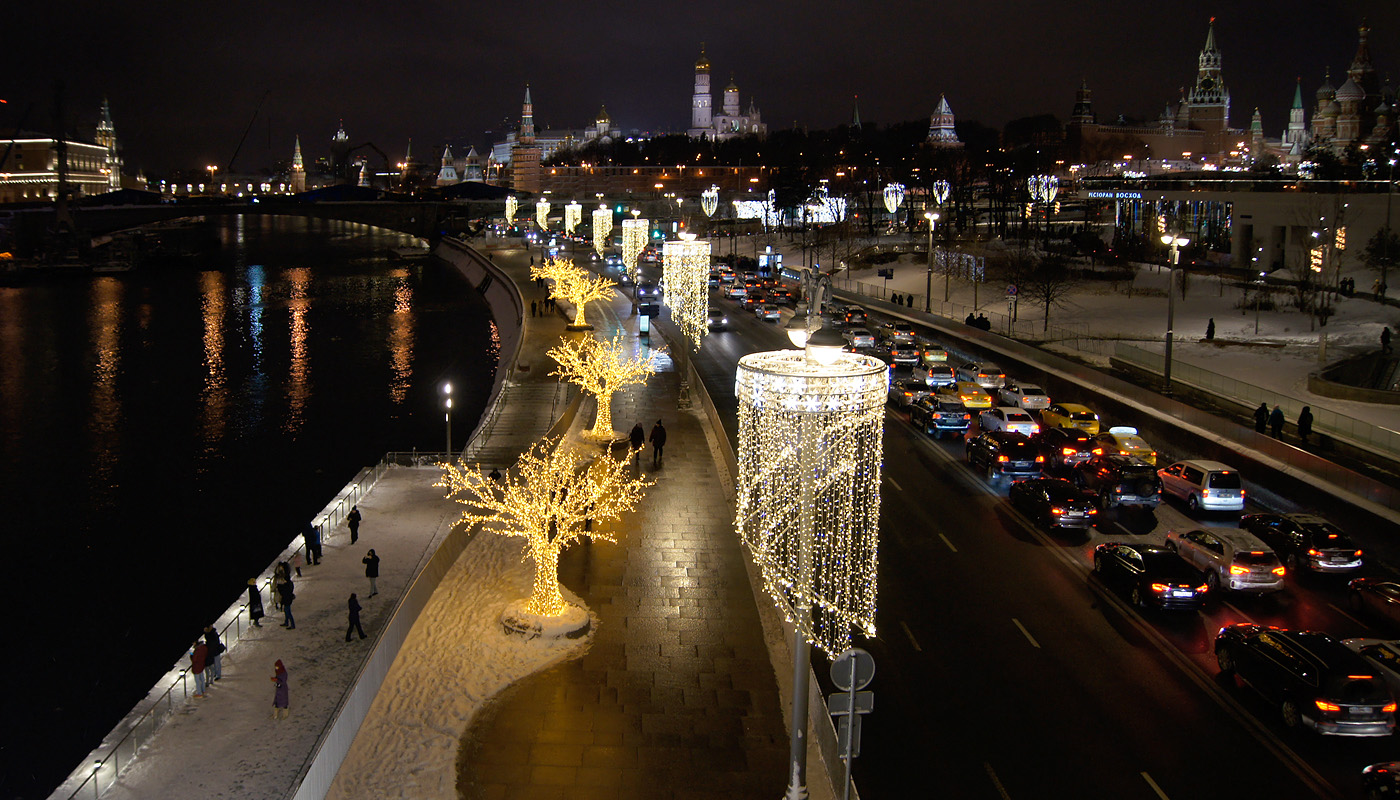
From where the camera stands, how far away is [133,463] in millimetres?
27891

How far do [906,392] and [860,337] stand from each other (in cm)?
880

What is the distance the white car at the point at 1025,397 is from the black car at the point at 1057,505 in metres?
7.68

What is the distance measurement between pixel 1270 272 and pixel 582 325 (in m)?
29.3

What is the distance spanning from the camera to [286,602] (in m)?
13.1

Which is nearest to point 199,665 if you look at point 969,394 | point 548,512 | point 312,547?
point 312,547

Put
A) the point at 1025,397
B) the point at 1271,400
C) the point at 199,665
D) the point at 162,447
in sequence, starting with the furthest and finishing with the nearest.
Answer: the point at 162,447, the point at 1025,397, the point at 1271,400, the point at 199,665

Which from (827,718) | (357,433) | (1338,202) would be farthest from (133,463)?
(1338,202)

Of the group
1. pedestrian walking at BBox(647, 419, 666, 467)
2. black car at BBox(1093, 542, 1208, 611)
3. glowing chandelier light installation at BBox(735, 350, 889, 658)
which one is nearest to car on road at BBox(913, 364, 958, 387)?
pedestrian walking at BBox(647, 419, 666, 467)

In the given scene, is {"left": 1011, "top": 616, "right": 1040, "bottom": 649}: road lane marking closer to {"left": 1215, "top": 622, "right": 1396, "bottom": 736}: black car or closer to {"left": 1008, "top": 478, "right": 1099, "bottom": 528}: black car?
{"left": 1215, "top": 622, "right": 1396, "bottom": 736}: black car

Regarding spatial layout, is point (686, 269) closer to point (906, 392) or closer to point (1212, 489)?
point (906, 392)

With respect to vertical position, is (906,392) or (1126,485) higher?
(906,392)

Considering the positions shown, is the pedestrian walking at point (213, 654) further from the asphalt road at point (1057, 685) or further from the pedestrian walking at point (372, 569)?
the asphalt road at point (1057, 685)

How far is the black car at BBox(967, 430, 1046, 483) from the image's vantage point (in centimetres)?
2009

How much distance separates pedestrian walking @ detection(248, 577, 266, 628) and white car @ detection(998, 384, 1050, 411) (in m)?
17.8
